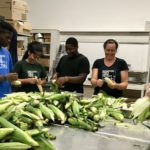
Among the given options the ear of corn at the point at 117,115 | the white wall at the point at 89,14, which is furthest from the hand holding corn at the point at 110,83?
the white wall at the point at 89,14

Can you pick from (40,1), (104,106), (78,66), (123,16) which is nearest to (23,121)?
(104,106)

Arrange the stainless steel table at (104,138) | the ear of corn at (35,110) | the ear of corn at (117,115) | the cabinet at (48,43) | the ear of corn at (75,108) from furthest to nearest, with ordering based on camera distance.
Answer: the cabinet at (48,43)
the ear of corn at (117,115)
the ear of corn at (75,108)
the ear of corn at (35,110)
the stainless steel table at (104,138)

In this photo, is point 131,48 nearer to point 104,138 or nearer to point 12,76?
point 12,76

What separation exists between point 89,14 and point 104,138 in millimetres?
4793

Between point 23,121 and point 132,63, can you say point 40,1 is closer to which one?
point 132,63

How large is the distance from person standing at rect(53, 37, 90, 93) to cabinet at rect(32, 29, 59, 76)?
8.05ft

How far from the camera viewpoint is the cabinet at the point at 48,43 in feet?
19.6

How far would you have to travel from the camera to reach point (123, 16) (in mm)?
5871

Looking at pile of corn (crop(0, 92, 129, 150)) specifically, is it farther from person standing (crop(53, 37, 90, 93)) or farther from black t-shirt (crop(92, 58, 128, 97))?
person standing (crop(53, 37, 90, 93))

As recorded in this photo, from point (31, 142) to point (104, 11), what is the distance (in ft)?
17.1

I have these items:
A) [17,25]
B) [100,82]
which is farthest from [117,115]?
[17,25]

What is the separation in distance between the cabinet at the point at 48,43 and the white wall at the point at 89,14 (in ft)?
1.25

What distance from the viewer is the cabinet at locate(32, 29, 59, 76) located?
5984mm

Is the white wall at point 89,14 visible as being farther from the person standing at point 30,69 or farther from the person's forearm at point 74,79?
the person standing at point 30,69
